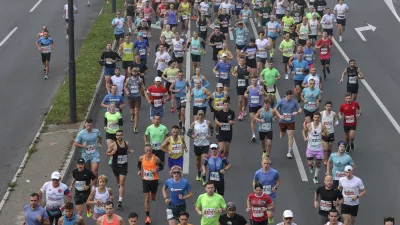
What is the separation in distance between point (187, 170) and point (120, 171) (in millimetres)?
2522

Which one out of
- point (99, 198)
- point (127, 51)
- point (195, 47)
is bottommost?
point (127, 51)

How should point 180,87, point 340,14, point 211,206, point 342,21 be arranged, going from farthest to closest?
point 342,21 → point 340,14 → point 180,87 → point 211,206

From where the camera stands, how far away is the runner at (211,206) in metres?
17.1

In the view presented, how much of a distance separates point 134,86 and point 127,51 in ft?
12.3

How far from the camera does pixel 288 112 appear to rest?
74.7 ft

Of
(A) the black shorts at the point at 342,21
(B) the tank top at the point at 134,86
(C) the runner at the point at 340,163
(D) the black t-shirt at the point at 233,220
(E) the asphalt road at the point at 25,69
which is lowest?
(E) the asphalt road at the point at 25,69

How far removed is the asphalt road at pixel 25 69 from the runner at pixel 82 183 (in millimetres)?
2998

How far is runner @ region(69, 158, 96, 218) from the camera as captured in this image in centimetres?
1872

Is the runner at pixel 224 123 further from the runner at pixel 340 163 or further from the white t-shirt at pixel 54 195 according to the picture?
the white t-shirt at pixel 54 195

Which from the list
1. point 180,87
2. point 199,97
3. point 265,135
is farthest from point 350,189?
point 180,87

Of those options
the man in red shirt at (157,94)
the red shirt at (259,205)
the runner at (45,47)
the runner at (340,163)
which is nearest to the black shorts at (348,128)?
the runner at (340,163)

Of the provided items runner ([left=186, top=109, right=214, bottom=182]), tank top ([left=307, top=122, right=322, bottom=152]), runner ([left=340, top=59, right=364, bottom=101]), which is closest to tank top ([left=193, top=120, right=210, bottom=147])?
runner ([left=186, top=109, right=214, bottom=182])

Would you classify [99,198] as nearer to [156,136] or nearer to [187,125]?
[156,136]

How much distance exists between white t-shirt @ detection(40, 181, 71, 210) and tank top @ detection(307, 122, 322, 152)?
247 inches
